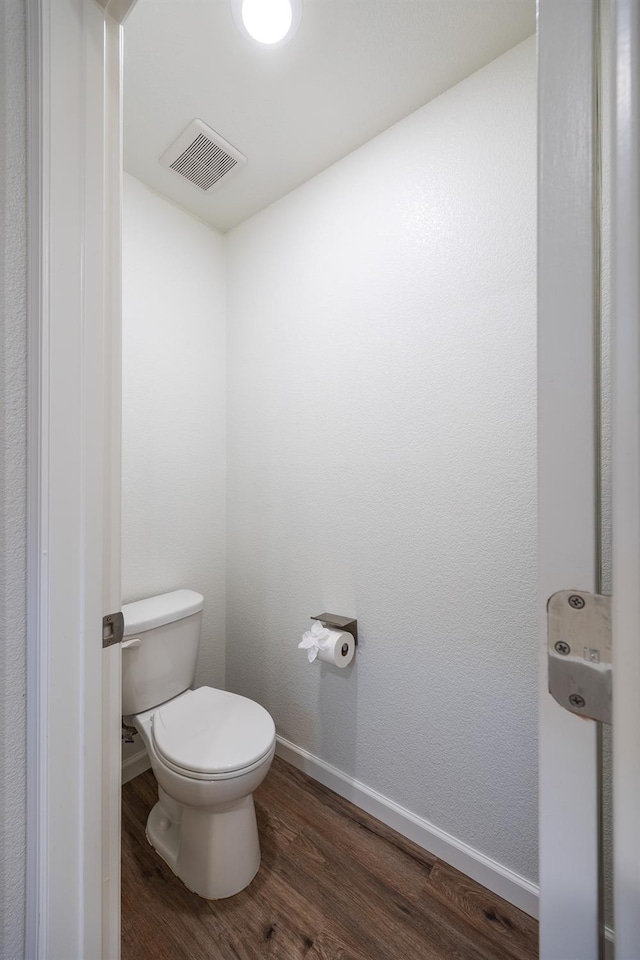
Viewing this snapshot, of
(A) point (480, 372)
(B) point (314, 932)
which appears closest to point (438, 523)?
(A) point (480, 372)

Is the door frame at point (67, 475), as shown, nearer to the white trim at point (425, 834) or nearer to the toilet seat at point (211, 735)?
the toilet seat at point (211, 735)

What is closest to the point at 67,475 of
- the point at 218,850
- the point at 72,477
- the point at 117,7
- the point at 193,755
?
the point at 72,477

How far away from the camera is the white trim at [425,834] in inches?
46.0

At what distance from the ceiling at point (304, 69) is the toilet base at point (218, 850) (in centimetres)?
228

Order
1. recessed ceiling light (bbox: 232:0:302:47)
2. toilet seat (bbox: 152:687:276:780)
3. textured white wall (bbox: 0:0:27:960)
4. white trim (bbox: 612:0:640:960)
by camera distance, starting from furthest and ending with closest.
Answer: toilet seat (bbox: 152:687:276:780) → recessed ceiling light (bbox: 232:0:302:47) → textured white wall (bbox: 0:0:27:960) → white trim (bbox: 612:0:640:960)

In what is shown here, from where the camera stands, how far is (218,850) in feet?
3.97

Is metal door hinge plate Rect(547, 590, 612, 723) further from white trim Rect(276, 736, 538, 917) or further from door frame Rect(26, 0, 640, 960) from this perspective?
white trim Rect(276, 736, 538, 917)

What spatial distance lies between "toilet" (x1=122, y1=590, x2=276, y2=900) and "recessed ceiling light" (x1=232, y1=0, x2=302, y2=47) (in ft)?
6.16

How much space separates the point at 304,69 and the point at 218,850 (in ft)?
7.99

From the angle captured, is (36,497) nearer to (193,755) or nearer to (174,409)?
(193,755)

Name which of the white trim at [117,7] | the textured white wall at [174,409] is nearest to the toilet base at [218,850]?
the textured white wall at [174,409]

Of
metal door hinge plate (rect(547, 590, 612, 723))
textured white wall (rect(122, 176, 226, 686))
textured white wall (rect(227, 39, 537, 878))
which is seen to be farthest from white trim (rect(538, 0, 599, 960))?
textured white wall (rect(122, 176, 226, 686))

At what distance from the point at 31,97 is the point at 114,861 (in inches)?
48.2

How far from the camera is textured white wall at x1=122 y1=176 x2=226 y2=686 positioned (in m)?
1.71
